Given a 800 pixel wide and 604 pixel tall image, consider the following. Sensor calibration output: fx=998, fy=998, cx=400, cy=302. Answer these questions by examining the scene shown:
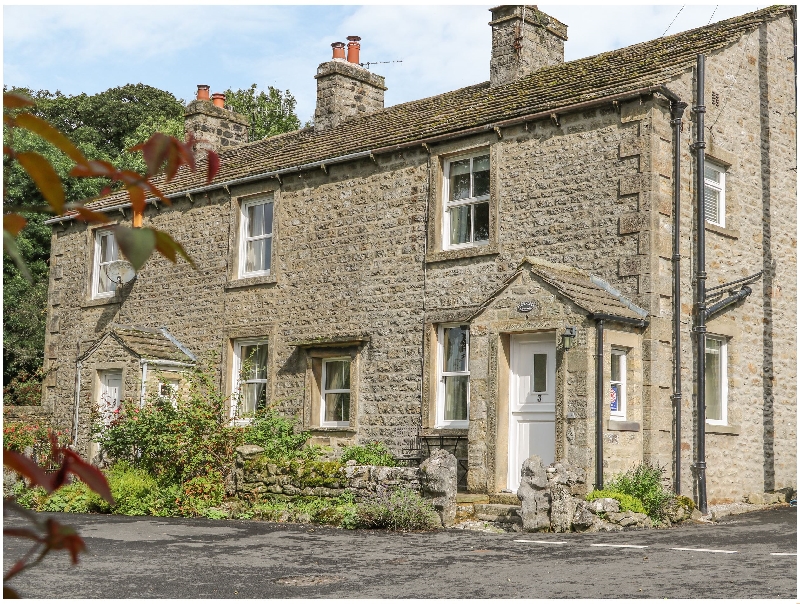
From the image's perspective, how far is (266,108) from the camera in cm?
3906

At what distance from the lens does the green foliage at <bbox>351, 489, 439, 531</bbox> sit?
11.6 metres

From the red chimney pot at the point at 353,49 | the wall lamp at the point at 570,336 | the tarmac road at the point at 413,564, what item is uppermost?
the red chimney pot at the point at 353,49

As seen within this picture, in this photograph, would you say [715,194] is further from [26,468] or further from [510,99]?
[26,468]

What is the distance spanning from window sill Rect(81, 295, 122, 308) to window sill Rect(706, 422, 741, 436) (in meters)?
12.4

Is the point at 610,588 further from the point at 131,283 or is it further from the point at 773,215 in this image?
the point at 131,283

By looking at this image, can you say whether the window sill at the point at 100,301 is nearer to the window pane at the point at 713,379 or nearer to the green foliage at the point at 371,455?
the green foliage at the point at 371,455

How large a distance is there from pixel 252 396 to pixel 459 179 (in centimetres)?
572

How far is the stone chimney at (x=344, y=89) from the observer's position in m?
20.1

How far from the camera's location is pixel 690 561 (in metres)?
8.64

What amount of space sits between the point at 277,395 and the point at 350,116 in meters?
6.10

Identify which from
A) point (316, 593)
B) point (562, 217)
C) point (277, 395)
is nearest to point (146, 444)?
point (277, 395)

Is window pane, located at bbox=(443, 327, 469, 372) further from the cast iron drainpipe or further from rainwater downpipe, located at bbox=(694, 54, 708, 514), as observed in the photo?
rainwater downpipe, located at bbox=(694, 54, 708, 514)

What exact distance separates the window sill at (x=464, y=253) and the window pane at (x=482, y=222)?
Result: 0.28m

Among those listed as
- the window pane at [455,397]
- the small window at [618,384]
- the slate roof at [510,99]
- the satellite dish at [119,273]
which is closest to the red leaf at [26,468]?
the small window at [618,384]
